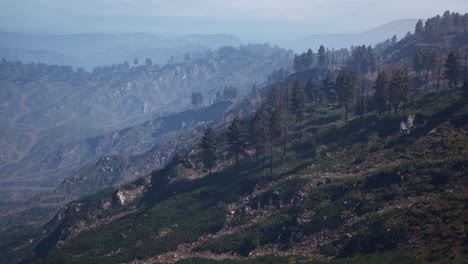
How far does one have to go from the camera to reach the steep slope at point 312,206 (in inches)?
1048

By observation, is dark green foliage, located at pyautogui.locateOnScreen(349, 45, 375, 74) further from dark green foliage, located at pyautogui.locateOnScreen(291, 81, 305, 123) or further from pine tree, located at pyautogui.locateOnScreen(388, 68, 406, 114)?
pine tree, located at pyautogui.locateOnScreen(388, 68, 406, 114)

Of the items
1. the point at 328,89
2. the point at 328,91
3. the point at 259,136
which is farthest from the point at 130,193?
the point at 328,89

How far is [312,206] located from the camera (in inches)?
1521

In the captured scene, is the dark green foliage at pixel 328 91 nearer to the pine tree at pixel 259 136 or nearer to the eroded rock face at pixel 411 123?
the eroded rock face at pixel 411 123

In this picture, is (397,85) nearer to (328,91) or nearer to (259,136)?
(259,136)

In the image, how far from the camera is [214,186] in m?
55.9

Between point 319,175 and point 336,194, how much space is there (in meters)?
7.96

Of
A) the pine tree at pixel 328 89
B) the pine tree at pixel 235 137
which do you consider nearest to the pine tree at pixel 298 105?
the pine tree at pixel 235 137

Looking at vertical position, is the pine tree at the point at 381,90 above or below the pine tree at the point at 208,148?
above

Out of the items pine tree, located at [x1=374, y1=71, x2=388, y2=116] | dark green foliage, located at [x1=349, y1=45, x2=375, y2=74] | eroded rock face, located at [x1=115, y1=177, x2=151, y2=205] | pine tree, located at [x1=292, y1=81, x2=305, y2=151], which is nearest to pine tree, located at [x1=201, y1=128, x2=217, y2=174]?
eroded rock face, located at [x1=115, y1=177, x2=151, y2=205]

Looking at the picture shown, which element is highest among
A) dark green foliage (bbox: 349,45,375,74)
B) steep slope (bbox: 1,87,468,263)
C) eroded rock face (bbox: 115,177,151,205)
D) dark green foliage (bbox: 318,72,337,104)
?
dark green foliage (bbox: 349,45,375,74)

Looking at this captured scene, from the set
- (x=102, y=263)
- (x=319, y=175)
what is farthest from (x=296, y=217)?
(x=102, y=263)

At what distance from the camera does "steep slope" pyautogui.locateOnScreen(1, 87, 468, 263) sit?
1048 inches

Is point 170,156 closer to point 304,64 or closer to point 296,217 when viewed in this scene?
point 304,64
